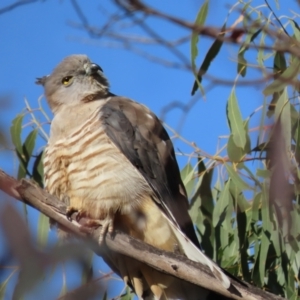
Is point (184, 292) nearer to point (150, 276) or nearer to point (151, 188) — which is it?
point (150, 276)

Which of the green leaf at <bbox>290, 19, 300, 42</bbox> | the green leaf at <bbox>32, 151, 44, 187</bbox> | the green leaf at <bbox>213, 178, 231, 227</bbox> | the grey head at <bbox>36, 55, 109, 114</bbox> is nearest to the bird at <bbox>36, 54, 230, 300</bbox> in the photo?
the grey head at <bbox>36, 55, 109, 114</bbox>

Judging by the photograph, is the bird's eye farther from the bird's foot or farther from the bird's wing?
the bird's foot

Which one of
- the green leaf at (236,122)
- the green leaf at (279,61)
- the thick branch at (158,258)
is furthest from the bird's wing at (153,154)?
the green leaf at (279,61)

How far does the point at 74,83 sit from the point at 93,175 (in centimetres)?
95

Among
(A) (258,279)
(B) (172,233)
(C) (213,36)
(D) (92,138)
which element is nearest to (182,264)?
(B) (172,233)

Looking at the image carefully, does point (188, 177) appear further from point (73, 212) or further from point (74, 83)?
point (73, 212)

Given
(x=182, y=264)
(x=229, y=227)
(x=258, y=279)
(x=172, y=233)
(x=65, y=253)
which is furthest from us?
(x=229, y=227)

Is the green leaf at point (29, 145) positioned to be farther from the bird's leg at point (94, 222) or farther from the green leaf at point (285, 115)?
the green leaf at point (285, 115)

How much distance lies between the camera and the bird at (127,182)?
3029 mm

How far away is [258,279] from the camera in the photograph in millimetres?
3611

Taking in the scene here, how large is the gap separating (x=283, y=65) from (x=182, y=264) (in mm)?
1638

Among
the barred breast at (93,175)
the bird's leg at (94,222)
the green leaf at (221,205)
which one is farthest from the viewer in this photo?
the green leaf at (221,205)

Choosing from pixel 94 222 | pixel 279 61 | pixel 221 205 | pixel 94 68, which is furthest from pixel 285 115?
pixel 94 222

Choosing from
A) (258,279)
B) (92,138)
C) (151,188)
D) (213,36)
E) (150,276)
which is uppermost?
(213,36)
